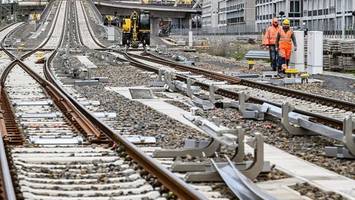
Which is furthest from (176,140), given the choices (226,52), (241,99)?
(226,52)

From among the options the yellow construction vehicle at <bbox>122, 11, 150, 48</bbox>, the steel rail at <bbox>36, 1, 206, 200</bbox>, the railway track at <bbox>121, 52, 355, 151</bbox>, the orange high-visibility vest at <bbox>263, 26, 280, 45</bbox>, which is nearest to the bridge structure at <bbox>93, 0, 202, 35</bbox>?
the yellow construction vehicle at <bbox>122, 11, 150, 48</bbox>

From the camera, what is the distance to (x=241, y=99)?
17328mm

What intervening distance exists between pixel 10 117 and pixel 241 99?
4.90 meters

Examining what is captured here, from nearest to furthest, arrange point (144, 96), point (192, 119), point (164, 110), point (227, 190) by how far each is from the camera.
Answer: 1. point (227, 190)
2. point (192, 119)
3. point (164, 110)
4. point (144, 96)

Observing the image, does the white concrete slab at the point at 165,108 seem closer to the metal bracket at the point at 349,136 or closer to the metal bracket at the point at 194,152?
Answer: the metal bracket at the point at 194,152

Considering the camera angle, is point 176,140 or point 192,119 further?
point 176,140

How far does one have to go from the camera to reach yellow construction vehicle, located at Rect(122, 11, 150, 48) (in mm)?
62250

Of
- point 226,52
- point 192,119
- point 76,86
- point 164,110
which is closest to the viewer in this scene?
point 192,119

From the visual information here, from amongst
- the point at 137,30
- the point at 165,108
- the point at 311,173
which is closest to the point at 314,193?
the point at 311,173

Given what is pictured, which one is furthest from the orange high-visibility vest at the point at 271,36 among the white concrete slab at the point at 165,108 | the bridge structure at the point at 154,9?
the bridge structure at the point at 154,9

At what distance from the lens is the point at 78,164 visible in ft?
35.5

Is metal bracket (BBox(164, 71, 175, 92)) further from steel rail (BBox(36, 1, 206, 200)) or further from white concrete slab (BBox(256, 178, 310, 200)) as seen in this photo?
white concrete slab (BBox(256, 178, 310, 200))

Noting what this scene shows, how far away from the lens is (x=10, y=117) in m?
16.0

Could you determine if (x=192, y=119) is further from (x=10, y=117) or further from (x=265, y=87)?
(x=265, y=87)
